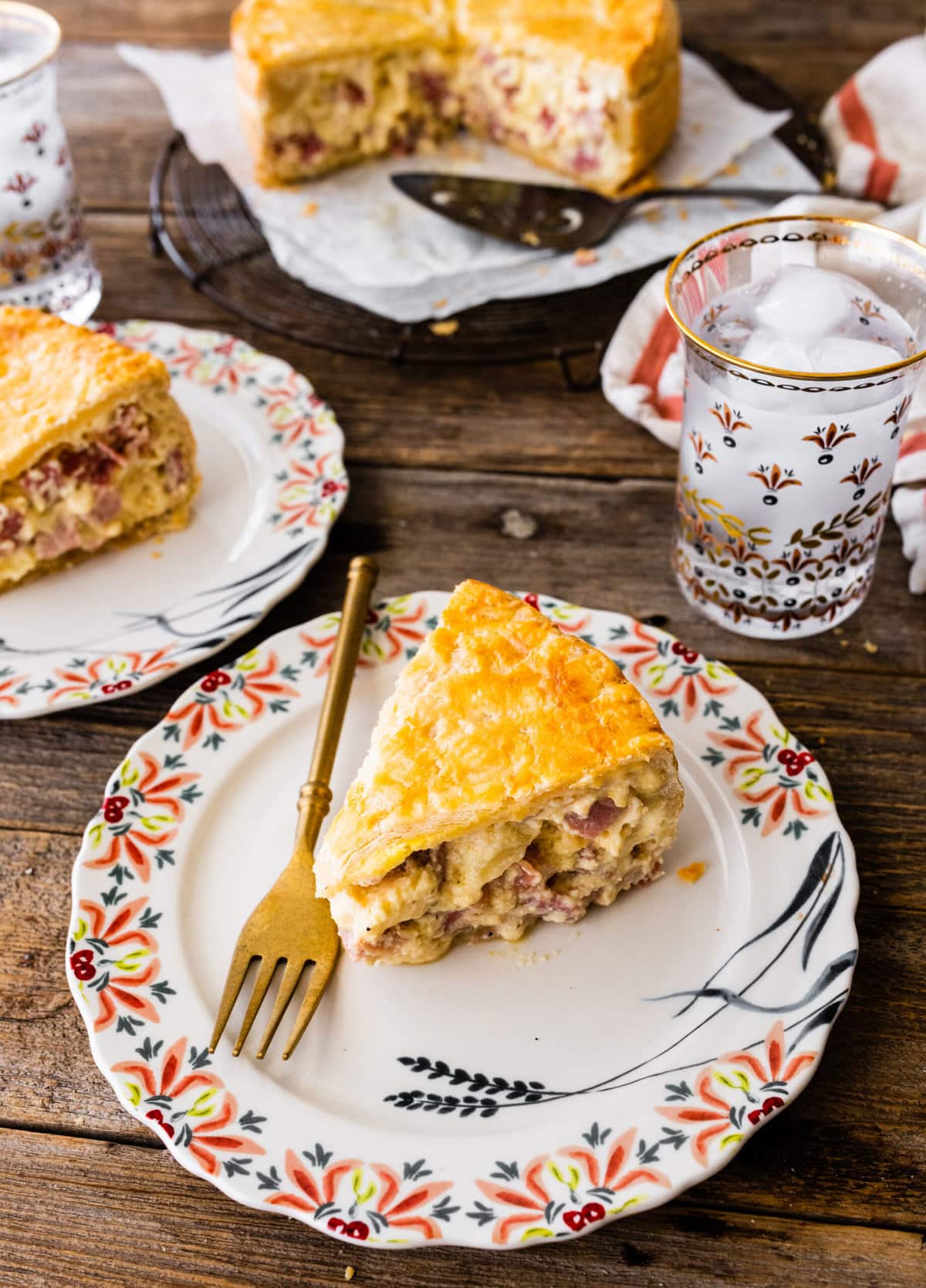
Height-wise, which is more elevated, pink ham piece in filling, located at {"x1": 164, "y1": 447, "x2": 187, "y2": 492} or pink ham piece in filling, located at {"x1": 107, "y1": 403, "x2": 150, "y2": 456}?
pink ham piece in filling, located at {"x1": 107, "y1": 403, "x2": 150, "y2": 456}

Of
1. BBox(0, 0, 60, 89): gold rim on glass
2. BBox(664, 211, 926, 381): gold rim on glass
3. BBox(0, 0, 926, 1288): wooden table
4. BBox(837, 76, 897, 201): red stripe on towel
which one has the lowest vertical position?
BBox(0, 0, 926, 1288): wooden table

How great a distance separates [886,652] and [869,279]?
2.15ft

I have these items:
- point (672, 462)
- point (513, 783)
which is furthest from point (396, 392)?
point (513, 783)

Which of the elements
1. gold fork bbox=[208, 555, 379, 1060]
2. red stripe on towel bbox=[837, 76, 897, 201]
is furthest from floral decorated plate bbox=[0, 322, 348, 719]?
red stripe on towel bbox=[837, 76, 897, 201]

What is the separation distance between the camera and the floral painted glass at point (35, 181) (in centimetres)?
270

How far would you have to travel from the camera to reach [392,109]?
3494 millimetres

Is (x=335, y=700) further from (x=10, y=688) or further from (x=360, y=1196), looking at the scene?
(x=360, y=1196)

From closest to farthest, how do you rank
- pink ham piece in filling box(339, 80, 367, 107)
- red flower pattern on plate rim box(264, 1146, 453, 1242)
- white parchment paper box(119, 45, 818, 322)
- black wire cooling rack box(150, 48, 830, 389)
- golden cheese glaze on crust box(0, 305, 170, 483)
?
1. red flower pattern on plate rim box(264, 1146, 453, 1242)
2. golden cheese glaze on crust box(0, 305, 170, 483)
3. black wire cooling rack box(150, 48, 830, 389)
4. white parchment paper box(119, 45, 818, 322)
5. pink ham piece in filling box(339, 80, 367, 107)

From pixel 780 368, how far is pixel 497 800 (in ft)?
2.75

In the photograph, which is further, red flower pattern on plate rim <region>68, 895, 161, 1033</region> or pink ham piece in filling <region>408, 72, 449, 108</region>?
pink ham piece in filling <region>408, 72, 449, 108</region>

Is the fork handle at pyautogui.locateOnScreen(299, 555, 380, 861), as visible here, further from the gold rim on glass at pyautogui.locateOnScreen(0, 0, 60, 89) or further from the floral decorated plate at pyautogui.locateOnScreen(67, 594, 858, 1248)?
the gold rim on glass at pyautogui.locateOnScreen(0, 0, 60, 89)

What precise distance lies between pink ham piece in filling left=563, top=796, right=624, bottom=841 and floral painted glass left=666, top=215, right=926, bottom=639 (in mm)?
644

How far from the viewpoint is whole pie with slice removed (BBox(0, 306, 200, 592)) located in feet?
7.55

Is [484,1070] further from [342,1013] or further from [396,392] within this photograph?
[396,392]
